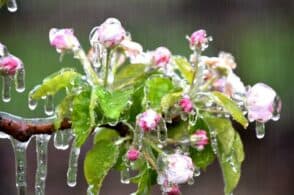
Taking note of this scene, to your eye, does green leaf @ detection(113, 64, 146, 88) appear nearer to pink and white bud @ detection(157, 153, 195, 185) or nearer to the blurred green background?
pink and white bud @ detection(157, 153, 195, 185)

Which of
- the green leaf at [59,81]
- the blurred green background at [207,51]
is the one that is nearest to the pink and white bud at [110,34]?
the green leaf at [59,81]

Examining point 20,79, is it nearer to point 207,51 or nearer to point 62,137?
point 62,137

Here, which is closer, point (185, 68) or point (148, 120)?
point (148, 120)

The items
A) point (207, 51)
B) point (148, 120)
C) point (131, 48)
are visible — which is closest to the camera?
point (148, 120)

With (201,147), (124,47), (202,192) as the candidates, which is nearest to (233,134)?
(201,147)

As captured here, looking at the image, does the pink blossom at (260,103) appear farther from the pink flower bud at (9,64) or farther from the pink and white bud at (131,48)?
the pink flower bud at (9,64)

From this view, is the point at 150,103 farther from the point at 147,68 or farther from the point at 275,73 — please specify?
the point at 275,73

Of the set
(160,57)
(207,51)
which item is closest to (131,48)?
(160,57)
